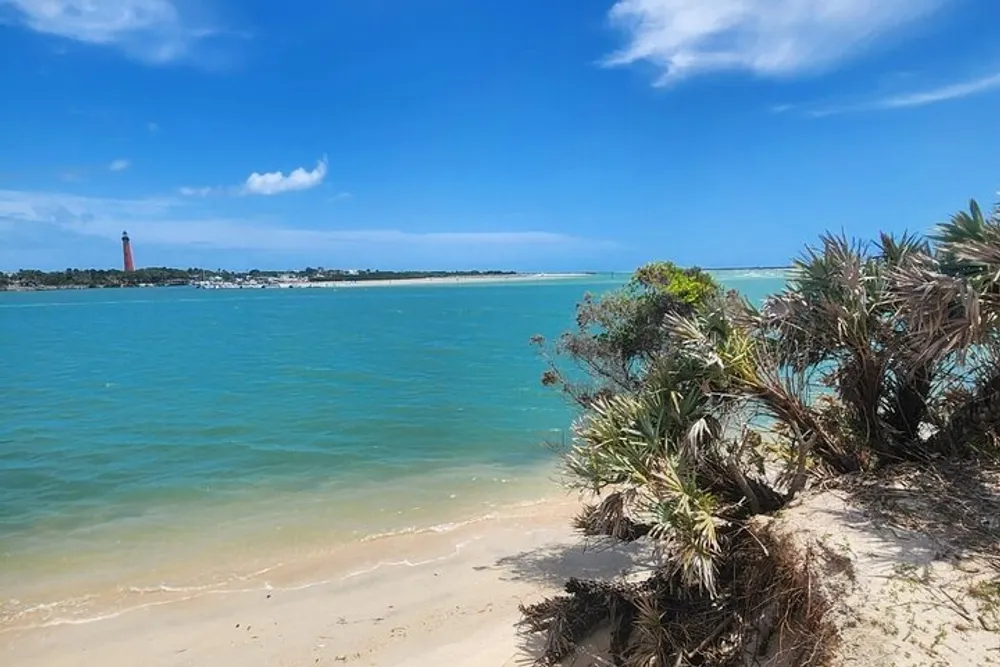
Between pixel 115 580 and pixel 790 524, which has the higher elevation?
pixel 790 524

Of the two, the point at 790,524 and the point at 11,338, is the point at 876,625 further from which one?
the point at 11,338

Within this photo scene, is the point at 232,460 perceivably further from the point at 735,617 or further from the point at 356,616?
the point at 735,617

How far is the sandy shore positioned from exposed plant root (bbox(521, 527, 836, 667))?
1.46 metres

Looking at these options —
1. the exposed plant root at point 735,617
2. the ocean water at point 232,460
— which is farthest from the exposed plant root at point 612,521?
the ocean water at point 232,460

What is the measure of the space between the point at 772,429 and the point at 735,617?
252 cm

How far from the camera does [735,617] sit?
18.5ft

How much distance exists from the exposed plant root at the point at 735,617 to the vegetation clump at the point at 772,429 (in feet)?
0.05

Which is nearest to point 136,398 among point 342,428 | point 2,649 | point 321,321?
point 342,428

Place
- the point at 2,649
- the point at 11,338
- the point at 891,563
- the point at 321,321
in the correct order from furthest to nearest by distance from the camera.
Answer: the point at 321,321, the point at 11,338, the point at 2,649, the point at 891,563

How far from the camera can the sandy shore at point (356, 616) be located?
801cm

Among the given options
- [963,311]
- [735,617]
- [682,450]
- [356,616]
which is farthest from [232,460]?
[963,311]

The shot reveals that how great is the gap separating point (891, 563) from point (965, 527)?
82cm

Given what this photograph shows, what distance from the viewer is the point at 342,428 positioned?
2180cm

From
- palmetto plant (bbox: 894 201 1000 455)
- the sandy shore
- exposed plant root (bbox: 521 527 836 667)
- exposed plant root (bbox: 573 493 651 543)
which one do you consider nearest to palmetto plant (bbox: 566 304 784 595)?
Result: exposed plant root (bbox: 573 493 651 543)
